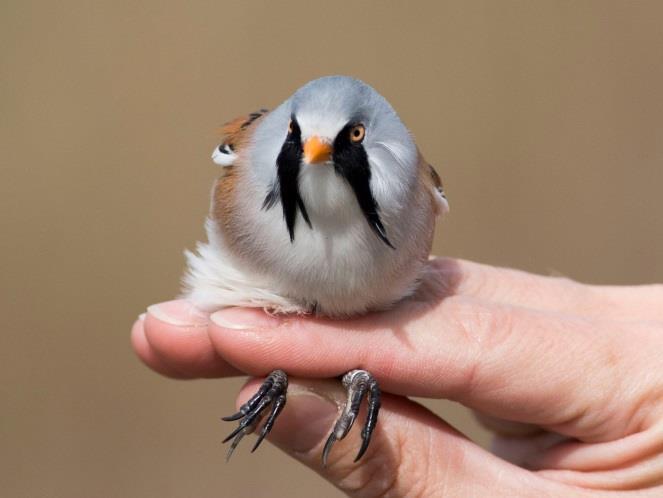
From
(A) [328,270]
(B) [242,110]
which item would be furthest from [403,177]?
(B) [242,110]

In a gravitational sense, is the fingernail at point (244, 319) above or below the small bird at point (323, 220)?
below

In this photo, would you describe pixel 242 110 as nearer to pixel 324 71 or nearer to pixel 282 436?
pixel 324 71

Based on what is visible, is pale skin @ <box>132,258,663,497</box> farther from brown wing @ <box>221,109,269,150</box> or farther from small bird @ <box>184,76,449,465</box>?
brown wing @ <box>221,109,269,150</box>

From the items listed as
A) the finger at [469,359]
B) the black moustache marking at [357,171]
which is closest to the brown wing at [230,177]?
the finger at [469,359]

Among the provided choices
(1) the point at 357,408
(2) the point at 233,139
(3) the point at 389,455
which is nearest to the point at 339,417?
(1) the point at 357,408

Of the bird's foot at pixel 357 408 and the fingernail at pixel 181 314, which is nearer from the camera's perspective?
the bird's foot at pixel 357 408

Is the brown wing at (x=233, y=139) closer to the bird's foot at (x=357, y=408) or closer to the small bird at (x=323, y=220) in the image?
the small bird at (x=323, y=220)

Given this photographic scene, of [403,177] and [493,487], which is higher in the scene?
[403,177]
